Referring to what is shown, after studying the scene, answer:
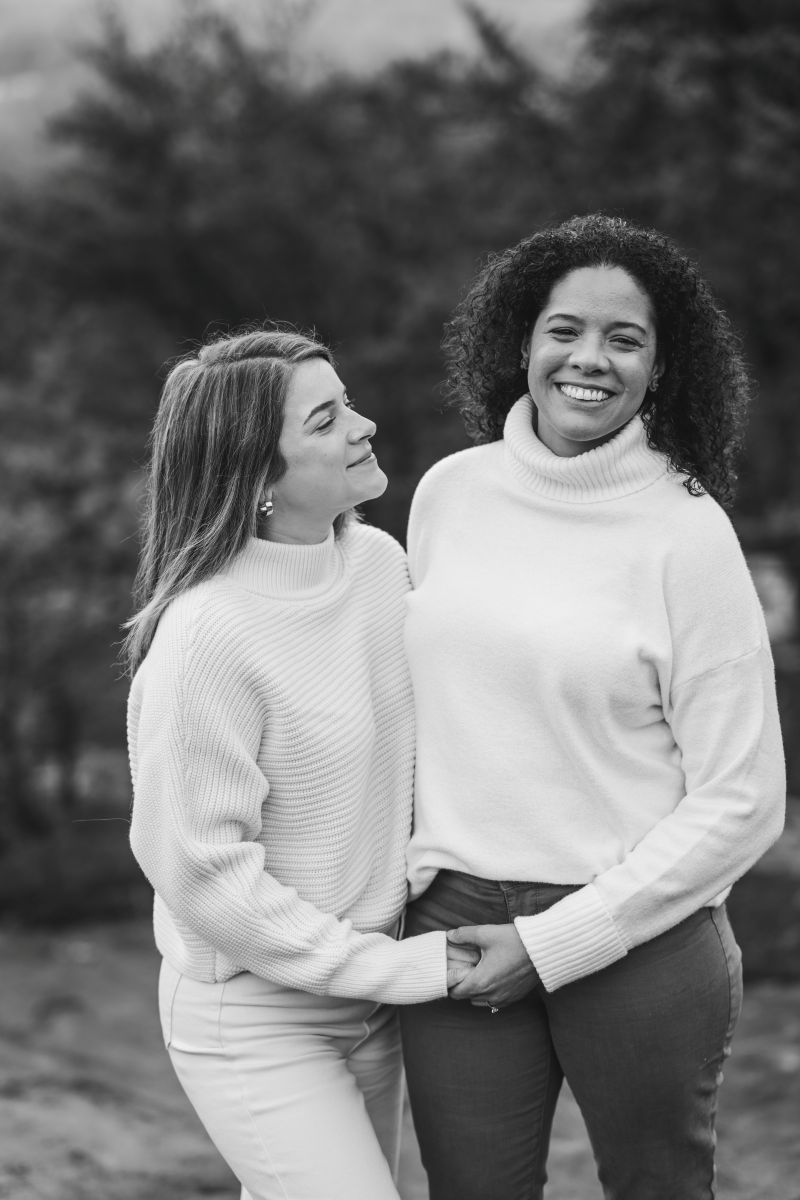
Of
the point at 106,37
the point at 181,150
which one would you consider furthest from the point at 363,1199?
the point at 106,37

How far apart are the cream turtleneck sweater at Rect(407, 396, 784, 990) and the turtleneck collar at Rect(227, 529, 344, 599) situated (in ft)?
0.62

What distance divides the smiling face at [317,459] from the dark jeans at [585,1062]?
59 cm

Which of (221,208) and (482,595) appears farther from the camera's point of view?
(221,208)

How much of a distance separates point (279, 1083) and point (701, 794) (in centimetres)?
76

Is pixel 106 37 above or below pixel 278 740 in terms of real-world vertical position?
above

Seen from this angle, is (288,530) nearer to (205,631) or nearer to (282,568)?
(282,568)

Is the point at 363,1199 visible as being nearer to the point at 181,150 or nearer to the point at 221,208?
the point at 221,208

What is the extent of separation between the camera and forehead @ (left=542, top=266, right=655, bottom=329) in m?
1.95

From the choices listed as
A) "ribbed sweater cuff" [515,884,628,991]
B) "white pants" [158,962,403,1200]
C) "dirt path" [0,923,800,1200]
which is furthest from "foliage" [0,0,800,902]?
"ribbed sweater cuff" [515,884,628,991]

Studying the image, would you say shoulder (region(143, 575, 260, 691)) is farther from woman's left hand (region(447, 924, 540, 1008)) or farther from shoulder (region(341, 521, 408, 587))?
woman's left hand (region(447, 924, 540, 1008))

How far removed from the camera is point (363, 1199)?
1932mm

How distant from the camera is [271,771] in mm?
1957

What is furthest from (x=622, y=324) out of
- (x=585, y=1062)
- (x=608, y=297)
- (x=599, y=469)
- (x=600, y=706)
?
(x=585, y=1062)

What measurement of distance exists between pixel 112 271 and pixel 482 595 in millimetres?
5550
